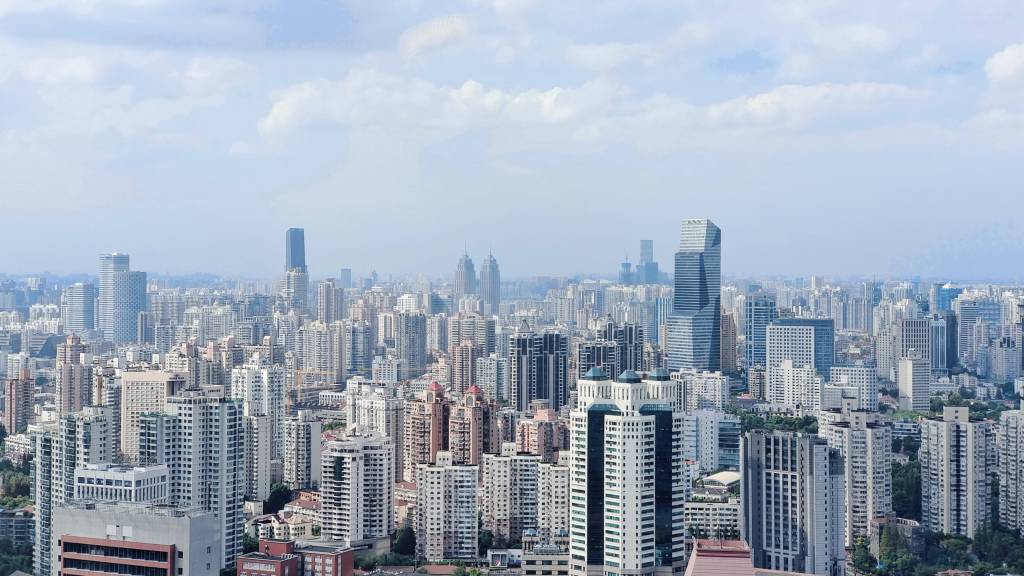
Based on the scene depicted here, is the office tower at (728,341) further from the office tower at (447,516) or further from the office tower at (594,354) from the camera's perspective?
the office tower at (447,516)

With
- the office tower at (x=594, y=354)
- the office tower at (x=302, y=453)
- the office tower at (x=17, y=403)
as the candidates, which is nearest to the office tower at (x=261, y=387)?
the office tower at (x=302, y=453)

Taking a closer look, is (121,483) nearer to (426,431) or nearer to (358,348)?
(426,431)

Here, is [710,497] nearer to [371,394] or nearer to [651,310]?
[371,394]

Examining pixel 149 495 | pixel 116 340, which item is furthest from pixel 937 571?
pixel 116 340

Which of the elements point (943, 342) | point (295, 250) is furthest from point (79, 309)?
point (943, 342)

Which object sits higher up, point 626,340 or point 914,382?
point 626,340

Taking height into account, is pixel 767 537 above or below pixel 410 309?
below
